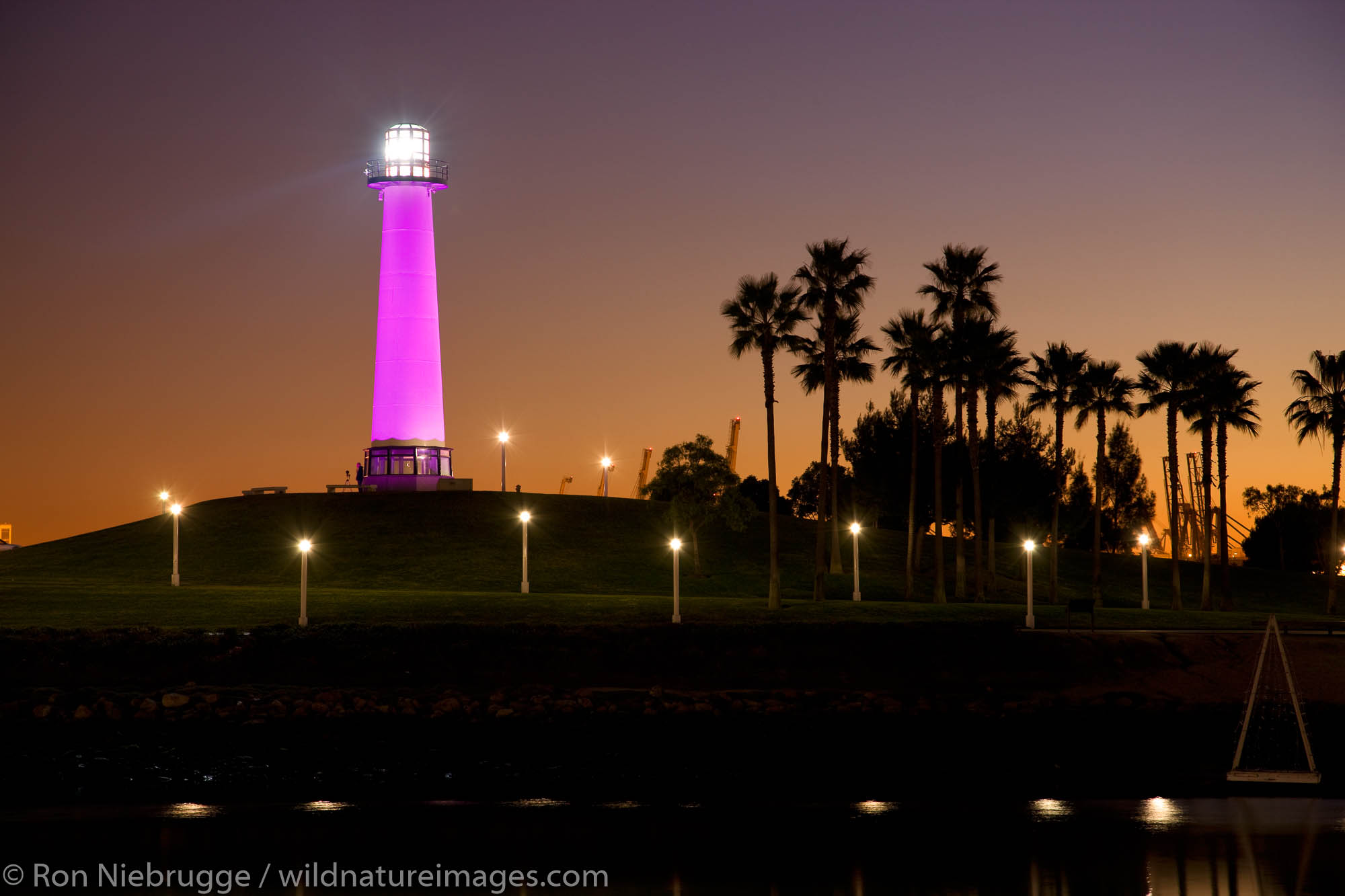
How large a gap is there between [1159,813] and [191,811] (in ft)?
61.5

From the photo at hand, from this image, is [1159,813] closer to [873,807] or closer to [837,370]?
[873,807]

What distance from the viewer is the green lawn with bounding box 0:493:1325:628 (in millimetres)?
52219

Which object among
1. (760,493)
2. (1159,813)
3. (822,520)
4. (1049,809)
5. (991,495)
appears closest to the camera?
(1159,813)

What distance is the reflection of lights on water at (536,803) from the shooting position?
27094 mm

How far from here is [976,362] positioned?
209ft

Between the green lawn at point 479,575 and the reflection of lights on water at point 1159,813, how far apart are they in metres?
25.6

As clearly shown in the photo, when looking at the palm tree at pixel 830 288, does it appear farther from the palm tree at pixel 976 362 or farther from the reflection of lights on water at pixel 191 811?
the reflection of lights on water at pixel 191 811

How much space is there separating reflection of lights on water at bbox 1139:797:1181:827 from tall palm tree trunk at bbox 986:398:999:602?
41.7m

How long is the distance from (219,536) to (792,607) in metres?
38.6

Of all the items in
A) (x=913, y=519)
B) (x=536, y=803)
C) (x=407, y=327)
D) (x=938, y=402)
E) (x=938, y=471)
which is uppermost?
(x=407, y=327)

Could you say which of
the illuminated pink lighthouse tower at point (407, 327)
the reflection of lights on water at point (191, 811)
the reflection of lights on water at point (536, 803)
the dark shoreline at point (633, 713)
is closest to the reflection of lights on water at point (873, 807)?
the dark shoreline at point (633, 713)

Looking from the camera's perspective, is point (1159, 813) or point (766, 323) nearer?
point (1159, 813)

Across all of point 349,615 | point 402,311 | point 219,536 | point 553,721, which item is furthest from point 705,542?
point 553,721

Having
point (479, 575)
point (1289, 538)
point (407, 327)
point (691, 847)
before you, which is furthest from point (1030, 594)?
point (1289, 538)
